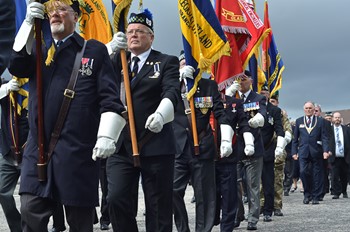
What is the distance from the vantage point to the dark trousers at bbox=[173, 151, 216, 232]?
7.66 meters

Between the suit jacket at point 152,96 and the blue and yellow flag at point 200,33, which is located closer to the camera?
the suit jacket at point 152,96

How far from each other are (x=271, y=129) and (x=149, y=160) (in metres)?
6.09

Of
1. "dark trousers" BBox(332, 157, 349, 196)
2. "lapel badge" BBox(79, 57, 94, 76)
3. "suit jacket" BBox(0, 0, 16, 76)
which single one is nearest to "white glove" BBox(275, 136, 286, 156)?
"dark trousers" BBox(332, 157, 349, 196)

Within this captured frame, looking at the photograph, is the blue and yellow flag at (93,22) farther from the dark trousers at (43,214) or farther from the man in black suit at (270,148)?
the dark trousers at (43,214)

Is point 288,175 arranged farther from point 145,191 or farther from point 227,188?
point 145,191

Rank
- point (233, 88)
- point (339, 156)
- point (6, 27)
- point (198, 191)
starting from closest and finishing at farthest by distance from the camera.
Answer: point (6, 27) → point (198, 191) → point (233, 88) → point (339, 156)

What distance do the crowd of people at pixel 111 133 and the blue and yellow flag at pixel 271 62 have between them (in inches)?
205

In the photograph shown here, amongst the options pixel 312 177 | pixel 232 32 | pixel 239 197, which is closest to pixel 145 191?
pixel 239 197

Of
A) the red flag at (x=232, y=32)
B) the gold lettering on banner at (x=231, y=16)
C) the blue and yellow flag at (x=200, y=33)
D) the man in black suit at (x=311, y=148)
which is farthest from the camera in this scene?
the man in black suit at (x=311, y=148)

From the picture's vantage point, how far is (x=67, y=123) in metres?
4.54

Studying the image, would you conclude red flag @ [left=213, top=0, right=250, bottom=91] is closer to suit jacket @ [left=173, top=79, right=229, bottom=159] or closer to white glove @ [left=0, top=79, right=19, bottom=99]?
suit jacket @ [left=173, top=79, right=229, bottom=159]

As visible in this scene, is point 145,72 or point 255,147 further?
point 255,147

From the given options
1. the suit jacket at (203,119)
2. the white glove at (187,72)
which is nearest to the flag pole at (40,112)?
the suit jacket at (203,119)

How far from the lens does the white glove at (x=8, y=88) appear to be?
8109 millimetres
